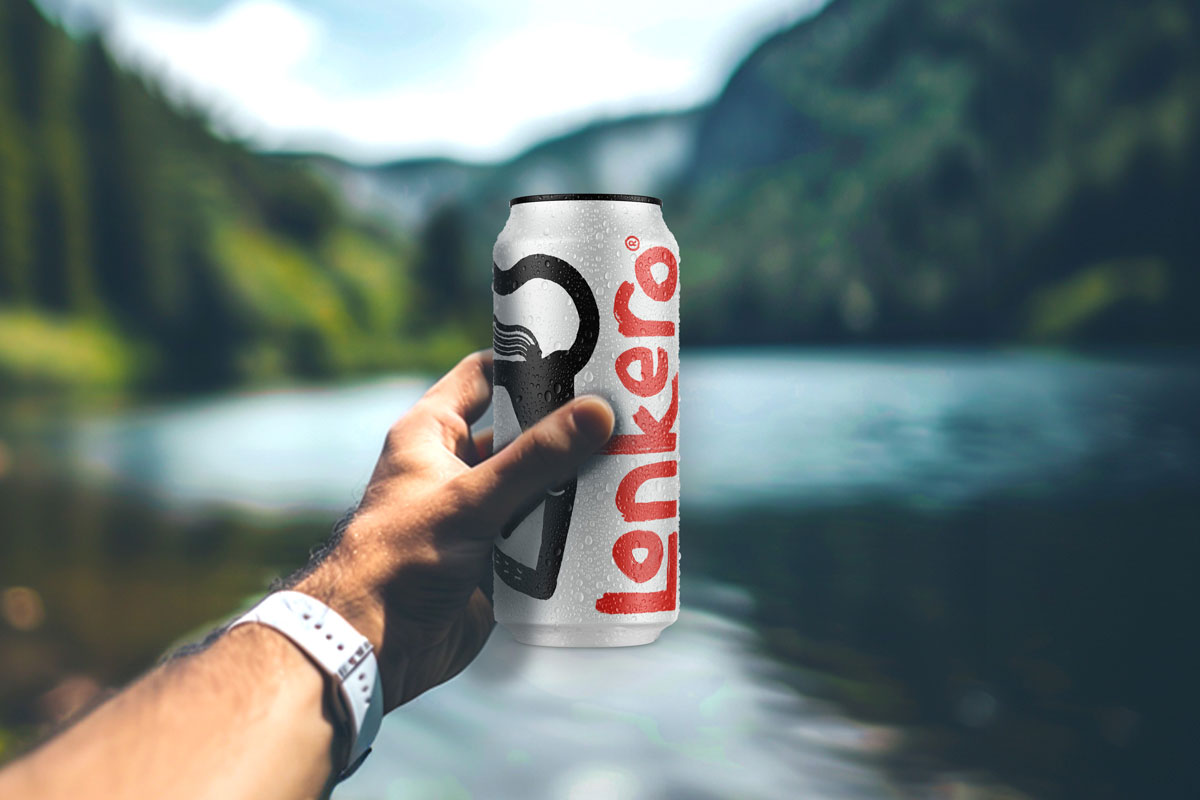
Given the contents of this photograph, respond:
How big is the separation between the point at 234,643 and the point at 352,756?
0.36 meters

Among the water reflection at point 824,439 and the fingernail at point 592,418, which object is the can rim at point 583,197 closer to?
the fingernail at point 592,418

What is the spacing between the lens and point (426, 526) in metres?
2.06

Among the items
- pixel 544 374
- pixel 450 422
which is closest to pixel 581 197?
pixel 544 374

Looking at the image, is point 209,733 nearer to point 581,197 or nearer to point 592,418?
point 592,418

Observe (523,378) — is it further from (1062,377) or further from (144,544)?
(1062,377)

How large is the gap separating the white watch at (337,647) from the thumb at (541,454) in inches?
16.4

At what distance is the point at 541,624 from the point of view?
86.0 inches

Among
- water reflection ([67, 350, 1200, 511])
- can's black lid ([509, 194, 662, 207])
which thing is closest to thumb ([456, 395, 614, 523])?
can's black lid ([509, 194, 662, 207])

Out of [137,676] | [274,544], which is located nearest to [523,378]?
[137,676]

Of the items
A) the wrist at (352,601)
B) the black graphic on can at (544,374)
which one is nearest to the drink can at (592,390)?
the black graphic on can at (544,374)

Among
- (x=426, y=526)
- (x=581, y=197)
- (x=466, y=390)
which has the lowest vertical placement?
(x=426, y=526)

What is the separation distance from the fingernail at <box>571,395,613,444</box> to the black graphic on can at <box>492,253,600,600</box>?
0.11 metres

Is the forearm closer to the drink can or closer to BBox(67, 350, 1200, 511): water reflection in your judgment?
the drink can

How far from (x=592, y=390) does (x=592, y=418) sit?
0.12m
